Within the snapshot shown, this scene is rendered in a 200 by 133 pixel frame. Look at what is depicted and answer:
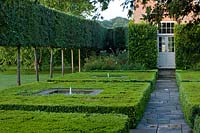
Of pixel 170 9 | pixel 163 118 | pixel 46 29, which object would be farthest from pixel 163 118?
pixel 46 29

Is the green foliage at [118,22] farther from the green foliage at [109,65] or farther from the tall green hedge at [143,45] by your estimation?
the green foliage at [109,65]

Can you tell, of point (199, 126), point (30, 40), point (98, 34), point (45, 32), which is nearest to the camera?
point (199, 126)

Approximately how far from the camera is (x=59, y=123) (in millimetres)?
7250

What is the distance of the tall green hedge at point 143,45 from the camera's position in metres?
29.9

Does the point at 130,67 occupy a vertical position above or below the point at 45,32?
below

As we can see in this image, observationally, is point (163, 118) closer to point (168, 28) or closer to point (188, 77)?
point (188, 77)

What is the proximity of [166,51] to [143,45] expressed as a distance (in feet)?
10.3

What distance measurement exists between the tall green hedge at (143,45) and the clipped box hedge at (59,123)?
21.8m

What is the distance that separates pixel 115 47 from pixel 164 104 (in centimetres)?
2447

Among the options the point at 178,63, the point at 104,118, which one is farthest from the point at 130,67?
the point at 104,118

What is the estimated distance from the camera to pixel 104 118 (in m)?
7.74

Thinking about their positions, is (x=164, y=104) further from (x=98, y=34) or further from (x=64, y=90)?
(x=98, y=34)

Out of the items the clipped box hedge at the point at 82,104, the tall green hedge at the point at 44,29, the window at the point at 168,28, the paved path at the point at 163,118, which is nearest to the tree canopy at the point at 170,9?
the clipped box hedge at the point at 82,104

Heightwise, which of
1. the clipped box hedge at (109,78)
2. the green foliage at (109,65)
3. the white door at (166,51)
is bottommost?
the clipped box hedge at (109,78)
